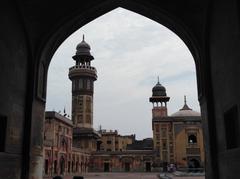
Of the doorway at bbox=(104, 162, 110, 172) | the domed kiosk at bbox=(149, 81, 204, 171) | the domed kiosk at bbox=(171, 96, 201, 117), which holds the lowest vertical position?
the doorway at bbox=(104, 162, 110, 172)

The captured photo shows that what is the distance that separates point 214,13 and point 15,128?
598 cm

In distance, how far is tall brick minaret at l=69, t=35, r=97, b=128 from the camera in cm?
4675

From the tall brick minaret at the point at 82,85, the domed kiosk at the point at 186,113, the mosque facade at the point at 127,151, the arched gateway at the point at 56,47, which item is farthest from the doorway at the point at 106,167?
the arched gateway at the point at 56,47

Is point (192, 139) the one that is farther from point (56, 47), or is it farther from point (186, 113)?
point (56, 47)

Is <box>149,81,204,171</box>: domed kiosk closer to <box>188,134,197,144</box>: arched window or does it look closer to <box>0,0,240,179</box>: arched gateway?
<box>188,134,197,144</box>: arched window

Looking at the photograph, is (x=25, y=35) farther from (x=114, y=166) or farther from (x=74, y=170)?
(x=114, y=166)

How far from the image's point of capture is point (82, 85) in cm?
4706

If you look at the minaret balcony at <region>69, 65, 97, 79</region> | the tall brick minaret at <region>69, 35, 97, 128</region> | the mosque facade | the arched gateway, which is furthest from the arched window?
the arched gateway

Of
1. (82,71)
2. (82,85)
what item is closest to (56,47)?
(82,71)

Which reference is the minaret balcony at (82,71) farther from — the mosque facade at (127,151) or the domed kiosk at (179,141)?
the domed kiosk at (179,141)

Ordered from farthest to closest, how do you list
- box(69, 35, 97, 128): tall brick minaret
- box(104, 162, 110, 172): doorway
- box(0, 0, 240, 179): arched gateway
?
box(104, 162, 110, 172): doorway → box(69, 35, 97, 128): tall brick minaret → box(0, 0, 240, 179): arched gateway

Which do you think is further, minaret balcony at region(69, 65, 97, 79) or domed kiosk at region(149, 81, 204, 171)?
minaret balcony at region(69, 65, 97, 79)

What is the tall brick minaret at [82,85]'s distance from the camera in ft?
153

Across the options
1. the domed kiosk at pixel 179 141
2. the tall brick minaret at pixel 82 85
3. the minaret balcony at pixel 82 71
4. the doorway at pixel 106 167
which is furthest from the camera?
the doorway at pixel 106 167
